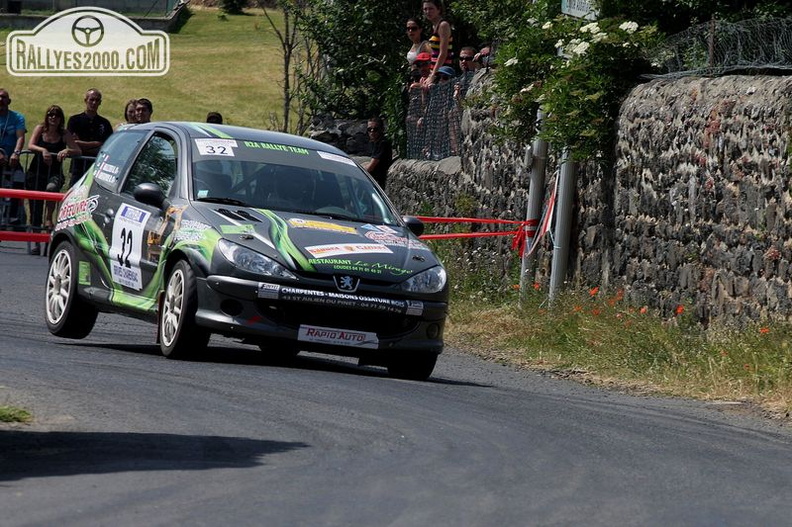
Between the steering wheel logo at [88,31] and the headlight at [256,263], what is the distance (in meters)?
43.8

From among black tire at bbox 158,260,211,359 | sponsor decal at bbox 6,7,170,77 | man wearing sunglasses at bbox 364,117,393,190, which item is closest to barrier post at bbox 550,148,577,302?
black tire at bbox 158,260,211,359

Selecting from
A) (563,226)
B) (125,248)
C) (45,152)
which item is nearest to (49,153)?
(45,152)

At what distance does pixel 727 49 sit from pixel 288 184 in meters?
4.20

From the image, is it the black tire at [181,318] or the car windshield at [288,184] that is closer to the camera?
the black tire at [181,318]

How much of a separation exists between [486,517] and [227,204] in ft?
19.0

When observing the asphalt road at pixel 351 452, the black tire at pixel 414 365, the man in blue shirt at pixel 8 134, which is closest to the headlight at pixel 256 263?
the asphalt road at pixel 351 452

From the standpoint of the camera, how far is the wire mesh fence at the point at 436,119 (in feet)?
67.4

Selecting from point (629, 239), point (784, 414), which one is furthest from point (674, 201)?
point (784, 414)

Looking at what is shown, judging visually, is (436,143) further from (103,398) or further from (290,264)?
(103,398)

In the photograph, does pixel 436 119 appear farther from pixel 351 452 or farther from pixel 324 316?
pixel 351 452

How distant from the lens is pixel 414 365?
1134 centimetres

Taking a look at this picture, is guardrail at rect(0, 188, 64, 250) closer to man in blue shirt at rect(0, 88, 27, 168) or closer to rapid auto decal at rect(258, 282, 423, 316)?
man in blue shirt at rect(0, 88, 27, 168)

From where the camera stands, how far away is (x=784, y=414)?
10031 mm

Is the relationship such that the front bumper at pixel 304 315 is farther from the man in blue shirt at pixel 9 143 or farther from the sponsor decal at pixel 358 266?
the man in blue shirt at pixel 9 143
